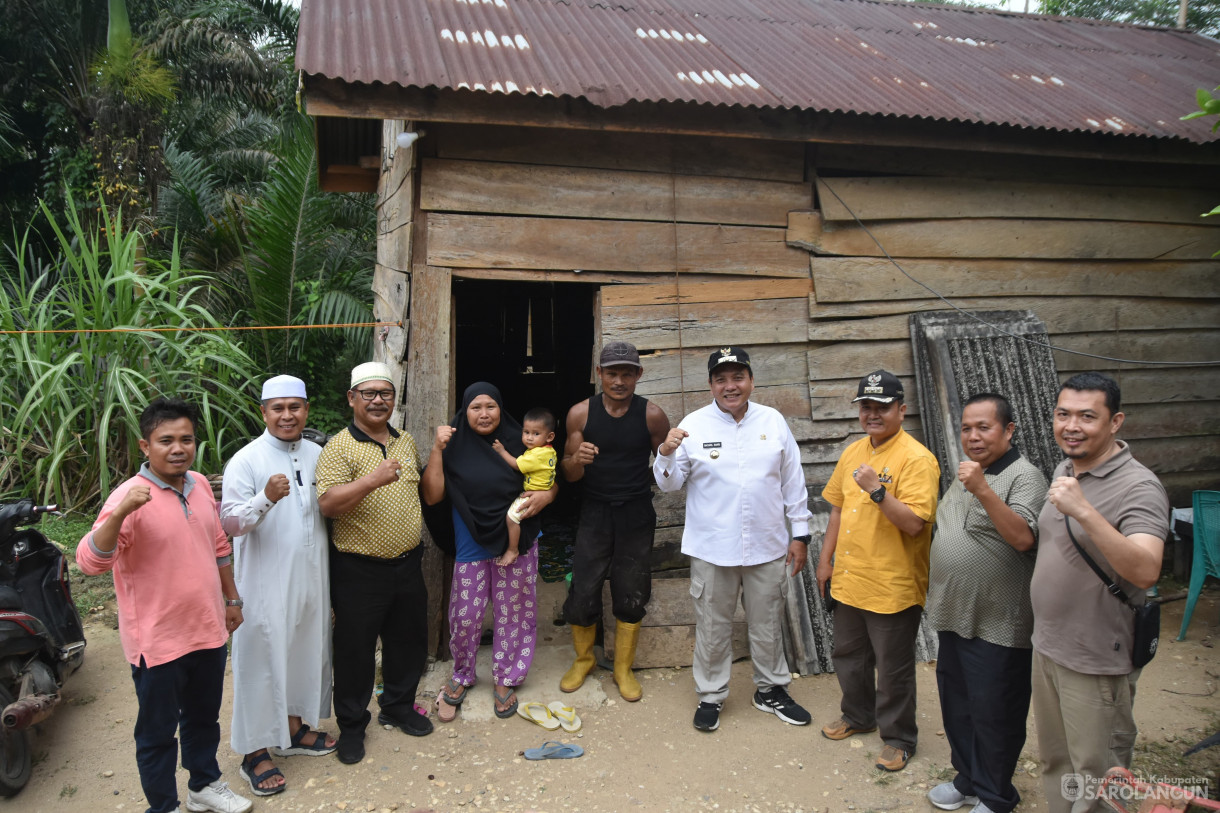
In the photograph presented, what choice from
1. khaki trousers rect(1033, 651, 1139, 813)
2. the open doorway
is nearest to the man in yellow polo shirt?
khaki trousers rect(1033, 651, 1139, 813)

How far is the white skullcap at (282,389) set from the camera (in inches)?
133

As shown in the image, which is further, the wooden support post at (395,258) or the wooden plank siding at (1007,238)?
the wooden plank siding at (1007,238)

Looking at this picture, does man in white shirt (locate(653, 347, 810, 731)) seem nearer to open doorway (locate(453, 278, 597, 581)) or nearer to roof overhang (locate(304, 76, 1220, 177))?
roof overhang (locate(304, 76, 1220, 177))

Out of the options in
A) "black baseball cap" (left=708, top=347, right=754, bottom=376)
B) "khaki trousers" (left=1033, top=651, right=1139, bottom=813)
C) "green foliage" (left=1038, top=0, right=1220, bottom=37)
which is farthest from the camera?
"green foliage" (left=1038, top=0, right=1220, bottom=37)

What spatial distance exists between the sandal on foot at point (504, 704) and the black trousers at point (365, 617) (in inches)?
23.3

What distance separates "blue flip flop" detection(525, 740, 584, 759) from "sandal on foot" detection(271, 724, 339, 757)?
37.5 inches

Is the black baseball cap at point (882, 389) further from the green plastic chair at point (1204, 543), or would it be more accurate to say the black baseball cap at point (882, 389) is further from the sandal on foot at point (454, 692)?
the green plastic chair at point (1204, 543)

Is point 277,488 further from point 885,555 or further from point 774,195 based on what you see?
point 774,195

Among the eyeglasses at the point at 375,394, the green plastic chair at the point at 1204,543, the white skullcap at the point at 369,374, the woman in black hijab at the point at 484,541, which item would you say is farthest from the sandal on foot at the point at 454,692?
the green plastic chair at the point at 1204,543

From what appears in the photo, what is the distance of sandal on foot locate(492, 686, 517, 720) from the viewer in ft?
13.2

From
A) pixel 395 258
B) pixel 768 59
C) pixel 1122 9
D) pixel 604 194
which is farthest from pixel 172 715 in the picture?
pixel 1122 9

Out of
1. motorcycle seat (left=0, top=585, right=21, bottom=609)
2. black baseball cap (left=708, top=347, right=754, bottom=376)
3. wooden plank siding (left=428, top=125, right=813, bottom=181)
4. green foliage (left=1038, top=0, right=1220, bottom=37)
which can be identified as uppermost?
green foliage (left=1038, top=0, right=1220, bottom=37)

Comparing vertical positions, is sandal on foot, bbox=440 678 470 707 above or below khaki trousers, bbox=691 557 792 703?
below

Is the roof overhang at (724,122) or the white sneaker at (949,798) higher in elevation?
the roof overhang at (724,122)
